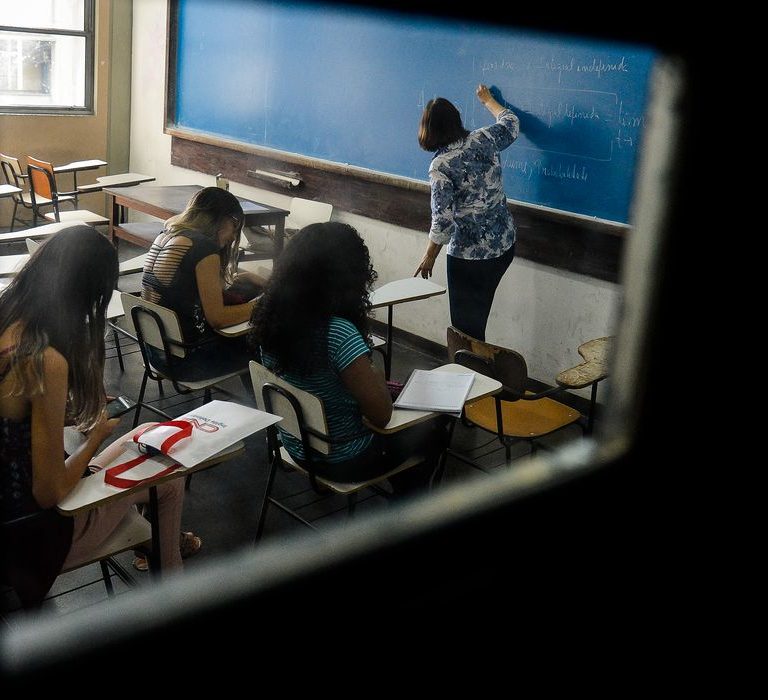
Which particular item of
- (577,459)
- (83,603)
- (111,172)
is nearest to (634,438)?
(577,459)

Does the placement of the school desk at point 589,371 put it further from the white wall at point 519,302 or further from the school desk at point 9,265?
the school desk at point 9,265

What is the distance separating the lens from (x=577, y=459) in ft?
2.81

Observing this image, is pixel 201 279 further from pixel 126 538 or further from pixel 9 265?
pixel 126 538

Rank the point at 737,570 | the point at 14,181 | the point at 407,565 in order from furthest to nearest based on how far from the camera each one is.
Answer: the point at 14,181 → the point at 737,570 → the point at 407,565

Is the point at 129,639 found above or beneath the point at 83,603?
above

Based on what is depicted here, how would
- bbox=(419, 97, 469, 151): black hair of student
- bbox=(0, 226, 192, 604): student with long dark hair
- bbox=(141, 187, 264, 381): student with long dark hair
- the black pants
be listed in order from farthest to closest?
the black pants < bbox=(419, 97, 469, 151): black hair of student < bbox=(141, 187, 264, 381): student with long dark hair < bbox=(0, 226, 192, 604): student with long dark hair

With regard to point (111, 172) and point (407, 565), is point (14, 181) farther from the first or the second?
point (407, 565)

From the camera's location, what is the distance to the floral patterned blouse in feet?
12.5

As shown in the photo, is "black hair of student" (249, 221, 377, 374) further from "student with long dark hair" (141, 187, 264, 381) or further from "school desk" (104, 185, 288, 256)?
"school desk" (104, 185, 288, 256)

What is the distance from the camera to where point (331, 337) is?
223 cm

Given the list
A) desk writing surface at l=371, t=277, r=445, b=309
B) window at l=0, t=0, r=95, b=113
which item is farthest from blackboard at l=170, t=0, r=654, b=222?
window at l=0, t=0, r=95, b=113

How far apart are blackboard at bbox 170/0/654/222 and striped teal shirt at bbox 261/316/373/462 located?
47.2 inches

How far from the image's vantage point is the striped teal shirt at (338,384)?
2.23m

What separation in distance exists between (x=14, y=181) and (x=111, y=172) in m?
1.30
